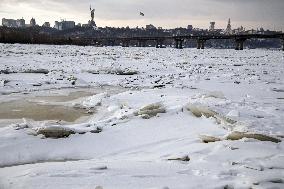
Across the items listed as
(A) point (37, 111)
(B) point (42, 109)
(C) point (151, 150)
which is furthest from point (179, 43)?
(C) point (151, 150)

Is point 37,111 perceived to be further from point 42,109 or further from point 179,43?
point 179,43

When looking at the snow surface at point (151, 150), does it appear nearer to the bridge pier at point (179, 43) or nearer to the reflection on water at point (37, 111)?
the reflection on water at point (37, 111)

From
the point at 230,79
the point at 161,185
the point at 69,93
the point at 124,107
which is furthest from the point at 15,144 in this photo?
the point at 230,79

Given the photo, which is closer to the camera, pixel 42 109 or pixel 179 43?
pixel 42 109

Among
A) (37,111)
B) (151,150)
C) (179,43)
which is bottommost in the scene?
(151,150)

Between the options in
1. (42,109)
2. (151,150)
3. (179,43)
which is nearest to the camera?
(151,150)

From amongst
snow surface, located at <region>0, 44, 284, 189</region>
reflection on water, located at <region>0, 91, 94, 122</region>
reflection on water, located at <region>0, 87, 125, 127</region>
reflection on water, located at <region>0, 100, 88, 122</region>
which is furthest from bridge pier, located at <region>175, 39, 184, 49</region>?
reflection on water, located at <region>0, 100, 88, 122</region>

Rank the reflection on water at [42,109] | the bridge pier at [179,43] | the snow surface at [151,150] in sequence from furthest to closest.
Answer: the bridge pier at [179,43] → the reflection on water at [42,109] → the snow surface at [151,150]

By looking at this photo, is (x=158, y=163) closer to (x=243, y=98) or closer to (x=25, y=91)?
(x=243, y=98)

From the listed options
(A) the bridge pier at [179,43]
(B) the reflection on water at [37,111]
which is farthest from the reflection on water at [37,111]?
(A) the bridge pier at [179,43]

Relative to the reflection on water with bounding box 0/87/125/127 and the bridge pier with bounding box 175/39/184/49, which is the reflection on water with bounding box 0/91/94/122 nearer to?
the reflection on water with bounding box 0/87/125/127

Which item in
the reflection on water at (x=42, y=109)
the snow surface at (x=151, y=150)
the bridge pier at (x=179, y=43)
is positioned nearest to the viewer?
the snow surface at (x=151, y=150)

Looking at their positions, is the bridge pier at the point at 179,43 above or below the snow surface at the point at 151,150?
above

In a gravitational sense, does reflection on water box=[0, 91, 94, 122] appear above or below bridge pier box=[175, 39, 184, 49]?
below
